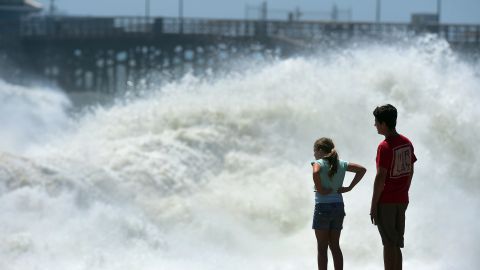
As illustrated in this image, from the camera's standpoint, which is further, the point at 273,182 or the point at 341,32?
the point at 341,32

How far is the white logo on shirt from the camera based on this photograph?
742 cm

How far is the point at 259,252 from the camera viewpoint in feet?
44.3

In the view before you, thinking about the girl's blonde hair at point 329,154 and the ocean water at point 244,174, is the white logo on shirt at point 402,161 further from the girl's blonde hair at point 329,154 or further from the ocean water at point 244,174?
the ocean water at point 244,174

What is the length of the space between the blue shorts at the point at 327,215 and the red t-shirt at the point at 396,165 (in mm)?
415

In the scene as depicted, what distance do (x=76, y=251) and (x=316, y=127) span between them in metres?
8.26

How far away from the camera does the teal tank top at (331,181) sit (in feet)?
25.3

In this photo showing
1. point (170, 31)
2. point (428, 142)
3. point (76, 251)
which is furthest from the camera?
point (170, 31)

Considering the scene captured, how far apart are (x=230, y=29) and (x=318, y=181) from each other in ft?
132

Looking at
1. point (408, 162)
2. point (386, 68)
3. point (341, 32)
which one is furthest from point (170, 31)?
point (408, 162)

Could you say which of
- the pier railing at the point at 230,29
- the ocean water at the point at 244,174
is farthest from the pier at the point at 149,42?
the ocean water at the point at 244,174

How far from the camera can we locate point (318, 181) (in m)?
7.67

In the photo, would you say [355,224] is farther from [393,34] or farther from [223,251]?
[393,34]

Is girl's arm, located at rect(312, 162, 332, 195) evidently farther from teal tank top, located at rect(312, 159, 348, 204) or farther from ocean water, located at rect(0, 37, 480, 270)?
ocean water, located at rect(0, 37, 480, 270)

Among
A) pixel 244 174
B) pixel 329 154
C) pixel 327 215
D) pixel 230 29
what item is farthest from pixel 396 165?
pixel 230 29
